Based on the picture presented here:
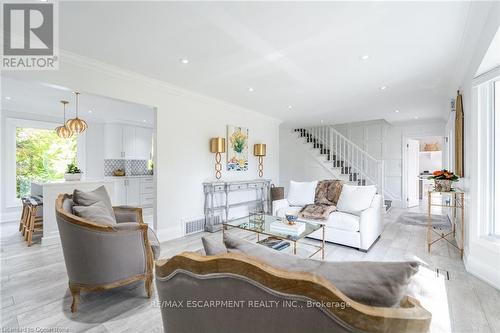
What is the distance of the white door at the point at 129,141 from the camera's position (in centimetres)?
654

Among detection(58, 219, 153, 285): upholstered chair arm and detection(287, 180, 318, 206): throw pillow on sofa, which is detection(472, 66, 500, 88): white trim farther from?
detection(58, 219, 153, 285): upholstered chair arm

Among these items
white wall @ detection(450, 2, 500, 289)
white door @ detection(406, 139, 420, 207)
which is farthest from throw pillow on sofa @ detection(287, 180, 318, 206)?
white door @ detection(406, 139, 420, 207)

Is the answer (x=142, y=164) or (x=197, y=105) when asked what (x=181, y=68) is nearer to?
(x=197, y=105)

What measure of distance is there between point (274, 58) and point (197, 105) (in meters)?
1.97

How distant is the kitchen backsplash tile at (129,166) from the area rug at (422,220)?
6.90 meters

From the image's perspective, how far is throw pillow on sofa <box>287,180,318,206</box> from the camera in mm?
4320

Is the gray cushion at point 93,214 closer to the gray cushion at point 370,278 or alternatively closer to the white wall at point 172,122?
the white wall at point 172,122

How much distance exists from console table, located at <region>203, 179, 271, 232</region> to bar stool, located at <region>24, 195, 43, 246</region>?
102 inches

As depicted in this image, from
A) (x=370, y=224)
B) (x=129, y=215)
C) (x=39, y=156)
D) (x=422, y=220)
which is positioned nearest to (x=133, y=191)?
(x=39, y=156)

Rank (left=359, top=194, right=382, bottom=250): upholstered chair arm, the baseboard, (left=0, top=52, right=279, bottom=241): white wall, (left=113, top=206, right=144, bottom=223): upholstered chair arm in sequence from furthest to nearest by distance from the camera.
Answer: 1. (left=359, top=194, right=382, bottom=250): upholstered chair arm
2. (left=0, top=52, right=279, bottom=241): white wall
3. (left=113, top=206, right=144, bottom=223): upholstered chair arm
4. the baseboard

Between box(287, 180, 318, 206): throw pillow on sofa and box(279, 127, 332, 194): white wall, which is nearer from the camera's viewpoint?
box(287, 180, 318, 206): throw pillow on sofa

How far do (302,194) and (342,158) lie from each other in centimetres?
363

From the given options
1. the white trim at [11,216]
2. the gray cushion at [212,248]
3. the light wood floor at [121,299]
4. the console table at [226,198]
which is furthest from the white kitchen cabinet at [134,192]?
the gray cushion at [212,248]

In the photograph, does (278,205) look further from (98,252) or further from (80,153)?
(80,153)
